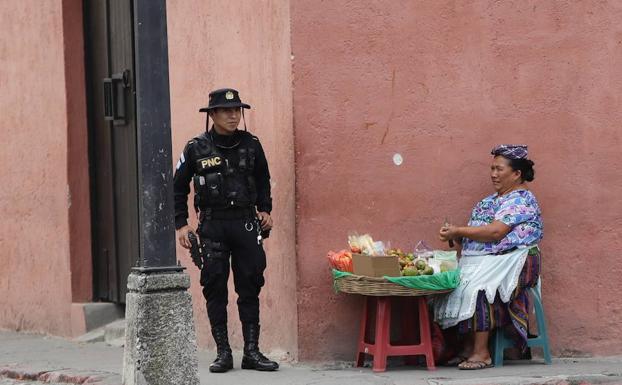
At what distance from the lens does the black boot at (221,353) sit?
779 cm

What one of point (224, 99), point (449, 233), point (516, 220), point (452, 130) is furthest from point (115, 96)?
point (516, 220)

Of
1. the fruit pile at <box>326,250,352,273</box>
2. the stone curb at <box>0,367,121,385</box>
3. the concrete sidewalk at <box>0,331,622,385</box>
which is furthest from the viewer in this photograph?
the stone curb at <box>0,367,121,385</box>

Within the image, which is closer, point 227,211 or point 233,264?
point 227,211

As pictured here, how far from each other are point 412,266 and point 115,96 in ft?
11.7

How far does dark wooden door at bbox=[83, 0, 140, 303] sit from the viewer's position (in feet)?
32.7

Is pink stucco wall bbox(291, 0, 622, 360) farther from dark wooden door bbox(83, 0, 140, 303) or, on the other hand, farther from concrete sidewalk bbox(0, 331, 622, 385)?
dark wooden door bbox(83, 0, 140, 303)

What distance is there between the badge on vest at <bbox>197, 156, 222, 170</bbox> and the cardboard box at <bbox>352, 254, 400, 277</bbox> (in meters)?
1.06

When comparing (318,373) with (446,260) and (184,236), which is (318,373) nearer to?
(446,260)

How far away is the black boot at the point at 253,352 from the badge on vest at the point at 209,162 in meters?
1.06

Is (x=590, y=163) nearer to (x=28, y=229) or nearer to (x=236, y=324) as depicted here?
(x=236, y=324)

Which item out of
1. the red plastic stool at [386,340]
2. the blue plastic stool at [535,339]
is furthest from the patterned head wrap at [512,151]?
the red plastic stool at [386,340]

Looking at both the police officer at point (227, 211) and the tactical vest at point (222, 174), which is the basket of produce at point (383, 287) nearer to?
the police officer at point (227, 211)

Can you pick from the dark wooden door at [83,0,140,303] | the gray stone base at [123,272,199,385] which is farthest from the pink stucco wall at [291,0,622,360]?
the dark wooden door at [83,0,140,303]

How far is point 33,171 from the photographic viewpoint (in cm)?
1052
